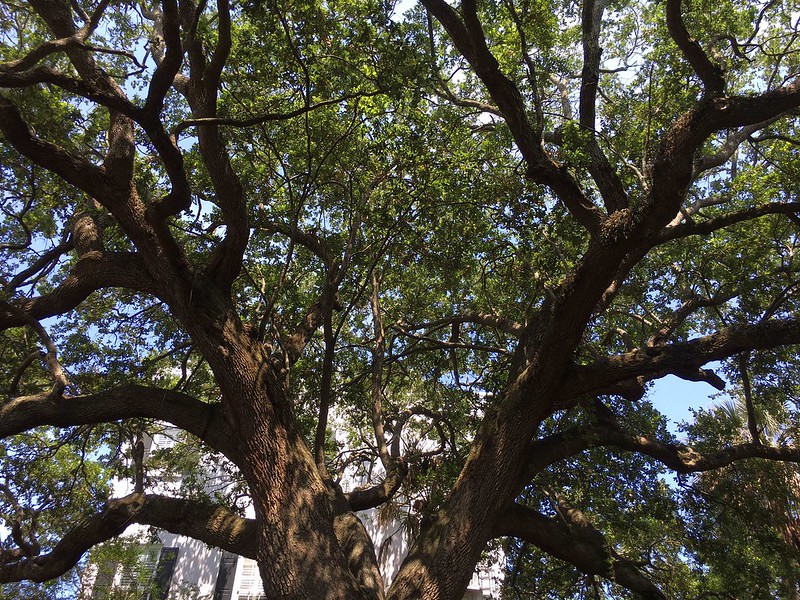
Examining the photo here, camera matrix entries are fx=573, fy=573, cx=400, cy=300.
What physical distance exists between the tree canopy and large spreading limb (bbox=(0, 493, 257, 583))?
0.10ft

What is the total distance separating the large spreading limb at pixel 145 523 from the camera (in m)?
5.82

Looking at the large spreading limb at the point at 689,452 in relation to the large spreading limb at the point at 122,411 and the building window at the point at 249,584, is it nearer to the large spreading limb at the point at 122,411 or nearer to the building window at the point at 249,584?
the large spreading limb at the point at 122,411

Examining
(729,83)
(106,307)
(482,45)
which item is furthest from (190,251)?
(729,83)

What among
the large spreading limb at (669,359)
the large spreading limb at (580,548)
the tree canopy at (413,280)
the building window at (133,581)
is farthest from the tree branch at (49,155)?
the building window at (133,581)

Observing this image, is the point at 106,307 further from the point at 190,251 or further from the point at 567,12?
the point at 567,12

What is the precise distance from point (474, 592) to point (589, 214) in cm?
1385

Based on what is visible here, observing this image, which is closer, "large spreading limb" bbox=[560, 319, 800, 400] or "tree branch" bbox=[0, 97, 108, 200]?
"tree branch" bbox=[0, 97, 108, 200]

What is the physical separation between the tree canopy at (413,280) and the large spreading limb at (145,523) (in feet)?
0.10

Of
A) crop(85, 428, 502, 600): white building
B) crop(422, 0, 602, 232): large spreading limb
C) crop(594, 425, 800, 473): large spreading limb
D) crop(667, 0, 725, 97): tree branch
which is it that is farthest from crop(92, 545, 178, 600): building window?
crop(667, 0, 725, 97): tree branch

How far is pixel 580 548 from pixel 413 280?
4839 mm

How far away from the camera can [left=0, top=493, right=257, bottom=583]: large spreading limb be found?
5820 mm

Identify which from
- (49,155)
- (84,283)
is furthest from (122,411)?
(49,155)

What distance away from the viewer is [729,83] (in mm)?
9797

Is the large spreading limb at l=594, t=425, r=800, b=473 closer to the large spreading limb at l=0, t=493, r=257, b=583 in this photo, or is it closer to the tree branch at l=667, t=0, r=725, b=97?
the tree branch at l=667, t=0, r=725, b=97
